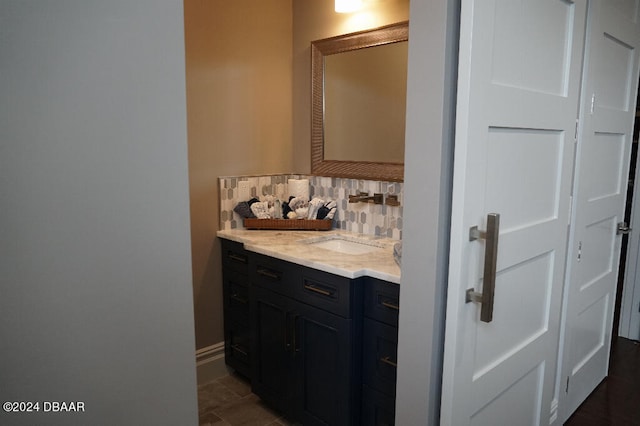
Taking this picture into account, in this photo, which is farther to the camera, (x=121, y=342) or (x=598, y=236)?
(x=598, y=236)

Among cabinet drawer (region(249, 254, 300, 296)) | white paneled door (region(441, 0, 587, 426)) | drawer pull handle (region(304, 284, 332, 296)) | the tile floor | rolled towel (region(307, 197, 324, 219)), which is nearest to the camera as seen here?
white paneled door (region(441, 0, 587, 426))

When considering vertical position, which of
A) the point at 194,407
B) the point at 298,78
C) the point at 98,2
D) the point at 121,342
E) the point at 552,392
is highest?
the point at 298,78

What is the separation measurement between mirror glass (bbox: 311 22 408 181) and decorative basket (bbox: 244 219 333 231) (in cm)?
32

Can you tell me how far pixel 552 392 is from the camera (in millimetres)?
2086

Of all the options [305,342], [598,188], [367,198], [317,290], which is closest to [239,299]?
[305,342]

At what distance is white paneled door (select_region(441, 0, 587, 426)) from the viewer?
4.40ft

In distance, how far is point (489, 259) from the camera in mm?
1367

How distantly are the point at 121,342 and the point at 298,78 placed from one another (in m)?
2.50

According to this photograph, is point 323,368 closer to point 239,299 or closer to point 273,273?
point 273,273

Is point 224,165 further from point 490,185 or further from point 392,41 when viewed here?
point 490,185

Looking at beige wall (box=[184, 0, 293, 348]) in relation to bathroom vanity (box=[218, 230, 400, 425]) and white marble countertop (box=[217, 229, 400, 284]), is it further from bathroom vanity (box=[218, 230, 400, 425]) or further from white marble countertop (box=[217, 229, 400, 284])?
white marble countertop (box=[217, 229, 400, 284])

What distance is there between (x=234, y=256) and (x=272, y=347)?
584 millimetres

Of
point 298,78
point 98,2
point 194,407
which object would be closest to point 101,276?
point 194,407

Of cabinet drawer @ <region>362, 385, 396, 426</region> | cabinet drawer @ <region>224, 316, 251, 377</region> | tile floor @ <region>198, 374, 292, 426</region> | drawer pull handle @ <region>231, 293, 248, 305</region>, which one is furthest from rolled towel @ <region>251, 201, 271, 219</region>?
cabinet drawer @ <region>362, 385, 396, 426</region>
